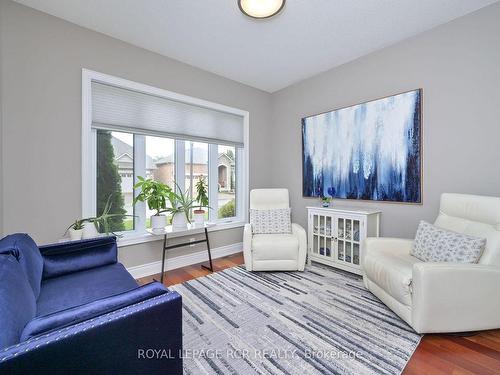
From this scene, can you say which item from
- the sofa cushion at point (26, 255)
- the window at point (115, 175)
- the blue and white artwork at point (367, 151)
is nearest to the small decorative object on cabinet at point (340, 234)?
the blue and white artwork at point (367, 151)

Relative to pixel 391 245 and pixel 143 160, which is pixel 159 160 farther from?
pixel 391 245

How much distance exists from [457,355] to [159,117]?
3.40 metres

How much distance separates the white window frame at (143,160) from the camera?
2.33 m

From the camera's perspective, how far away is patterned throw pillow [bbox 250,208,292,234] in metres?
3.04

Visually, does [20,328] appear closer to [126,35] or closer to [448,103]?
[126,35]

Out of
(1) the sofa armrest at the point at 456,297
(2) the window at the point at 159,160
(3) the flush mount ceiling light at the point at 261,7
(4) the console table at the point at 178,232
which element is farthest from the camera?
(2) the window at the point at 159,160

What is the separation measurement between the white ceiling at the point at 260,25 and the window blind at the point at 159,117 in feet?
1.92

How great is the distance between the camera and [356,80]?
295cm

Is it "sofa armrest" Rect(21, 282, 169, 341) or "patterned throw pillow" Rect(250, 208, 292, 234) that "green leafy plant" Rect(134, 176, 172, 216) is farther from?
"sofa armrest" Rect(21, 282, 169, 341)

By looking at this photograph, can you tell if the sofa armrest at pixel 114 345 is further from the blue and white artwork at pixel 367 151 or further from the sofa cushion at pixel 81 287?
the blue and white artwork at pixel 367 151

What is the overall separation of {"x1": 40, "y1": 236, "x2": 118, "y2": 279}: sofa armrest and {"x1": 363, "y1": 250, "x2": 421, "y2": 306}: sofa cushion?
7.52ft

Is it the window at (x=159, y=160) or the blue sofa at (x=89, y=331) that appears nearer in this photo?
the blue sofa at (x=89, y=331)

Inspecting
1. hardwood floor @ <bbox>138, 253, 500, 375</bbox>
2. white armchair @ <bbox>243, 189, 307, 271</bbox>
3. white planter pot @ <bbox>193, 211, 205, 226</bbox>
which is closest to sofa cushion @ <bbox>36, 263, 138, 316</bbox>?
white planter pot @ <bbox>193, 211, 205, 226</bbox>

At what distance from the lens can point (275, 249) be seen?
2.76 meters
